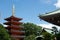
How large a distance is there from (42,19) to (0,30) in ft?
51.6

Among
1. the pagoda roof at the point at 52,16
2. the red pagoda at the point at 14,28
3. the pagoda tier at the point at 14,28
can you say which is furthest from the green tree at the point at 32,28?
the pagoda roof at the point at 52,16

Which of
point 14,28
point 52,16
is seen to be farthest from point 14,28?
point 52,16

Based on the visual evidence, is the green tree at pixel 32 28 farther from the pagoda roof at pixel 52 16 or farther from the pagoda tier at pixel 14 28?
the pagoda roof at pixel 52 16

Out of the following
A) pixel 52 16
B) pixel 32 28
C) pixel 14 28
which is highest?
pixel 52 16

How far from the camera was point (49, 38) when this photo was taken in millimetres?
19859

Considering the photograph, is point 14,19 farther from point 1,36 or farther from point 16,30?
point 1,36

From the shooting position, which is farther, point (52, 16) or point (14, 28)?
point (14, 28)

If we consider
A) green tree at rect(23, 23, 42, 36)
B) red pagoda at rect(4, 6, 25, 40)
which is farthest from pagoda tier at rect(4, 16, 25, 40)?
green tree at rect(23, 23, 42, 36)

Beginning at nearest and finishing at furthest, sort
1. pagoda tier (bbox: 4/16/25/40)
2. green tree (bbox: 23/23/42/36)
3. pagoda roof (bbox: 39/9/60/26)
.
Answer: pagoda roof (bbox: 39/9/60/26), pagoda tier (bbox: 4/16/25/40), green tree (bbox: 23/23/42/36)

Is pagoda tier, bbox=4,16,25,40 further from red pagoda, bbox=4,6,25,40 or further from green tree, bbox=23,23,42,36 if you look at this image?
green tree, bbox=23,23,42,36

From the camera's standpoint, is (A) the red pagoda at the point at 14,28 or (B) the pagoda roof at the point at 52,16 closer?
(B) the pagoda roof at the point at 52,16

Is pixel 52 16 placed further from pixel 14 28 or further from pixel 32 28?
pixel 32 28

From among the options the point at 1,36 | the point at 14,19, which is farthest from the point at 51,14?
the point at 14,19

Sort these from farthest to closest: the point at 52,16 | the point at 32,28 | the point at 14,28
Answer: the point at 32,28
the point at 14,28
the point at 52,16
